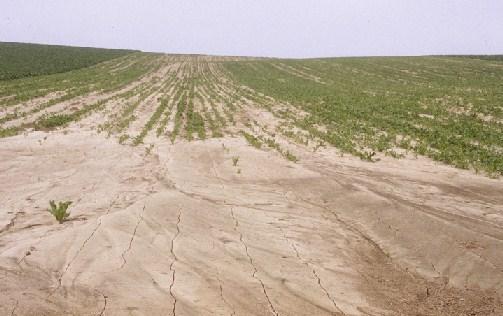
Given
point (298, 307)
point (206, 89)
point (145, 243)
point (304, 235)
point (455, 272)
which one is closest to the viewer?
point (298, 307)

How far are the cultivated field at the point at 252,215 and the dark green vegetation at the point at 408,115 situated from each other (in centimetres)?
12

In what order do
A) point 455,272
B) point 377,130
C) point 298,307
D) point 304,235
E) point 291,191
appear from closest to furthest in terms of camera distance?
point 298,307, point 455,272, point 304,235, point 291,191, point 377,130

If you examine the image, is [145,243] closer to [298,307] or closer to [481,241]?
[298,307]

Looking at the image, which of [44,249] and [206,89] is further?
[206,89]

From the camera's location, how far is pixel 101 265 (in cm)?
592

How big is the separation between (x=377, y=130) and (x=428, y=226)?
341 inches

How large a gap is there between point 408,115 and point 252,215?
12.6 m

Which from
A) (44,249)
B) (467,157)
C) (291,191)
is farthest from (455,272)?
(467,157)

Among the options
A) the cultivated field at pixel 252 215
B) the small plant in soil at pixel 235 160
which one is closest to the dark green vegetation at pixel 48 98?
the cultivated field at pixel 252 215

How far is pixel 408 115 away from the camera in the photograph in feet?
60.5

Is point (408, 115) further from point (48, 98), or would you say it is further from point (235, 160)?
point (48, 98)

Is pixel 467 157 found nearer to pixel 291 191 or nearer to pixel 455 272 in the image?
pixel 291 191

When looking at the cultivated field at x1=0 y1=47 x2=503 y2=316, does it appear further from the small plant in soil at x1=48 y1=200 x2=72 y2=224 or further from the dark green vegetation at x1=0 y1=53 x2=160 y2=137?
the dark green vegetation at x1=0 y1=53 x2=160 y2=137

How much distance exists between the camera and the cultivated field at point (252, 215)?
5441mm
